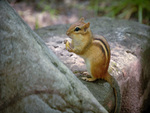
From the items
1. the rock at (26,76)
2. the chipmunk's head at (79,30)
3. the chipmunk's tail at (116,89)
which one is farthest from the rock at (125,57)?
the rock at (26,76)

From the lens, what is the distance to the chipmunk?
257 cm

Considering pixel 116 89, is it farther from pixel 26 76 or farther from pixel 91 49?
pixel 26 76

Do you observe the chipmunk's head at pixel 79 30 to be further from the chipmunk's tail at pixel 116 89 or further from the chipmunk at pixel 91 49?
the chipmunk's tail at pixel 116 89

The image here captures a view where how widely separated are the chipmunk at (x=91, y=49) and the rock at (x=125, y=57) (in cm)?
27

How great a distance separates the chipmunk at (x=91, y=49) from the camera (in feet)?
8.43

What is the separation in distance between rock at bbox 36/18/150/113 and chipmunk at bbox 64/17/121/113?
268 mm

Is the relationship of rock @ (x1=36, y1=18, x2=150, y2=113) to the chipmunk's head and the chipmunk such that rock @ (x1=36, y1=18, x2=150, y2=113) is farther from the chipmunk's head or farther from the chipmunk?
the chipmunk's head

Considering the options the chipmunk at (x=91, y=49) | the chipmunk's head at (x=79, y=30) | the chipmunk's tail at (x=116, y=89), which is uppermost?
the chipmunk's head at (x=79, y=30)

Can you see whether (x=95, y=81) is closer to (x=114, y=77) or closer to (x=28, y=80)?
(x=114, y=77)

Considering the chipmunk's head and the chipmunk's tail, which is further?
the chipmunk's tail

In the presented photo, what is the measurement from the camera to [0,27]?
1.68 metres

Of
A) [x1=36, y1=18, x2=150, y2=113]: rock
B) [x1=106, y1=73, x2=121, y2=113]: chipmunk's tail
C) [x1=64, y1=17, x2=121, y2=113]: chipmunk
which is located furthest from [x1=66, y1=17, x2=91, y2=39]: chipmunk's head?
[x1=106, y1=73, x2=121, y2=113]: chipmunk's tail

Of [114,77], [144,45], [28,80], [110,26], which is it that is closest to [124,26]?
[110,26]

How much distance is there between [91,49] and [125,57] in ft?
3.35
